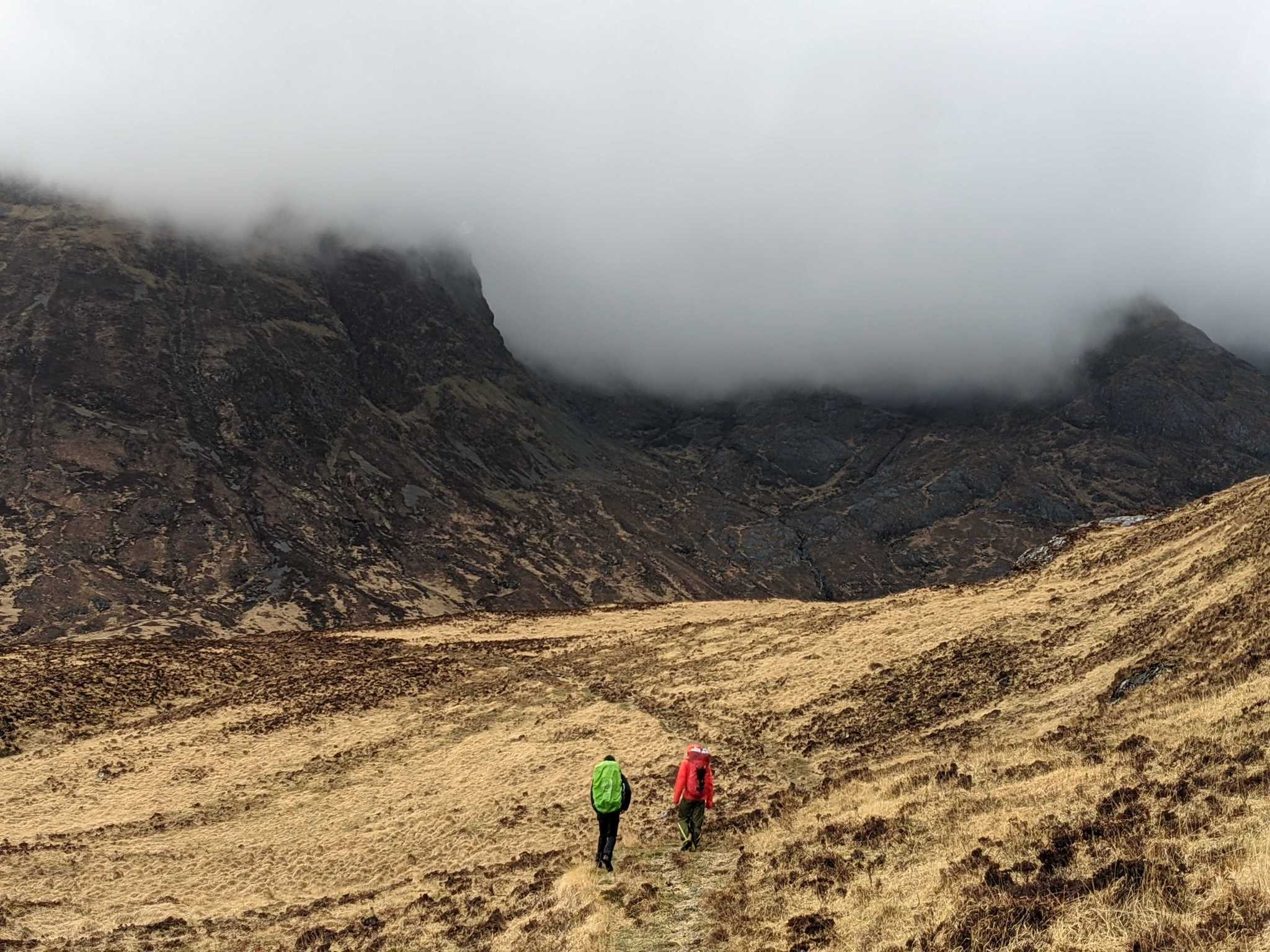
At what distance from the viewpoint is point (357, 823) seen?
30.3 meters

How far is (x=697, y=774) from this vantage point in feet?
62.6

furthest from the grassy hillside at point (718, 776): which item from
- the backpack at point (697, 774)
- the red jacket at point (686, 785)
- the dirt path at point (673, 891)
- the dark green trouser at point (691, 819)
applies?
the backpack at point (697, 774)

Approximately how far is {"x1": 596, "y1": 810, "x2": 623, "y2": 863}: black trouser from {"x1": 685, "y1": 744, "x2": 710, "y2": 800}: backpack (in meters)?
1.86

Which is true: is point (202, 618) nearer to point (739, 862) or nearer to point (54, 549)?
point (54, 549)

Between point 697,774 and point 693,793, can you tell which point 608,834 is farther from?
point 697,774

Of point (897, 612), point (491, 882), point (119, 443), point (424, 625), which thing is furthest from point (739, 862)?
point (119, 443)

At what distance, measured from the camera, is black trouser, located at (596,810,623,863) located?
1834 cm

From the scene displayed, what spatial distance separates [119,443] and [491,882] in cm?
19864

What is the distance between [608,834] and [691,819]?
2.18 metres

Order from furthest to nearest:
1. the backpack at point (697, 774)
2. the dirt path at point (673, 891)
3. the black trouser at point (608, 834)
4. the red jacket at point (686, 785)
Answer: the red jacket at point (686, 785) → the backpack at point (697, 774) → the black trouser at point (608, 834) → the dirt path at point (673, 891)

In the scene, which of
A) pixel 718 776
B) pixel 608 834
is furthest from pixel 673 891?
pixel 718 776

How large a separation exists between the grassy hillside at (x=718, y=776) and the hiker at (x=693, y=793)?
64 cm

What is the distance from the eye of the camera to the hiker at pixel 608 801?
18.2 m

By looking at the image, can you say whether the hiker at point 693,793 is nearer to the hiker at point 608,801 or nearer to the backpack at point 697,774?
the backpack at point 697,774
